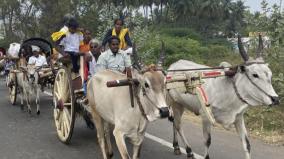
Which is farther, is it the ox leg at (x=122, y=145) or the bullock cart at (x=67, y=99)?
the bullock cart at (x=67, y=99)

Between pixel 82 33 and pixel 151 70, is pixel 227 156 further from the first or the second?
pixel 82 33

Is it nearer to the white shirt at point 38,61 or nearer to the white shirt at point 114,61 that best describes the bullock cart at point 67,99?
the white shirt at point 114,61

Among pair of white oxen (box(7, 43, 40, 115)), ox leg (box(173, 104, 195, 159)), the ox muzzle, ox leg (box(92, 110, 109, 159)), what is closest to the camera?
the ox muzzle

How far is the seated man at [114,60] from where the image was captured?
684cm

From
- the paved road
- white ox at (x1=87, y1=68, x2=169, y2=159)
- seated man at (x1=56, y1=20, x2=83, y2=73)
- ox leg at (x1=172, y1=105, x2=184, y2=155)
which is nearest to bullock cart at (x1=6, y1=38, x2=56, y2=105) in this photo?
the paved road

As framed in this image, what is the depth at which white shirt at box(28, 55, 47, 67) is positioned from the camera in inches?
460

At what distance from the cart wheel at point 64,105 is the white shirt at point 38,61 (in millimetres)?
3444

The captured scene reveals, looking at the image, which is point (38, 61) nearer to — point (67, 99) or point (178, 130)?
point (67, 99)

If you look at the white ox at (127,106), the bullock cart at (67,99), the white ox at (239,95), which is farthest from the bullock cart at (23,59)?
the white ox at (239,95)

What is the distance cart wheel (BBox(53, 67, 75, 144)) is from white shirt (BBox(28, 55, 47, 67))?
3444mm

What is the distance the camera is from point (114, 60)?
22.7 ft

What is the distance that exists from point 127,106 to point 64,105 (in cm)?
256

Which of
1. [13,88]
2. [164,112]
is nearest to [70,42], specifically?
[164,112]

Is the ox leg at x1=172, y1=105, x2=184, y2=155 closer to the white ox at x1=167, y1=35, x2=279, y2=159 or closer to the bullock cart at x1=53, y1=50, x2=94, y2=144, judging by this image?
the white ox at x1=167, y1=35, x2=279, y2=159
